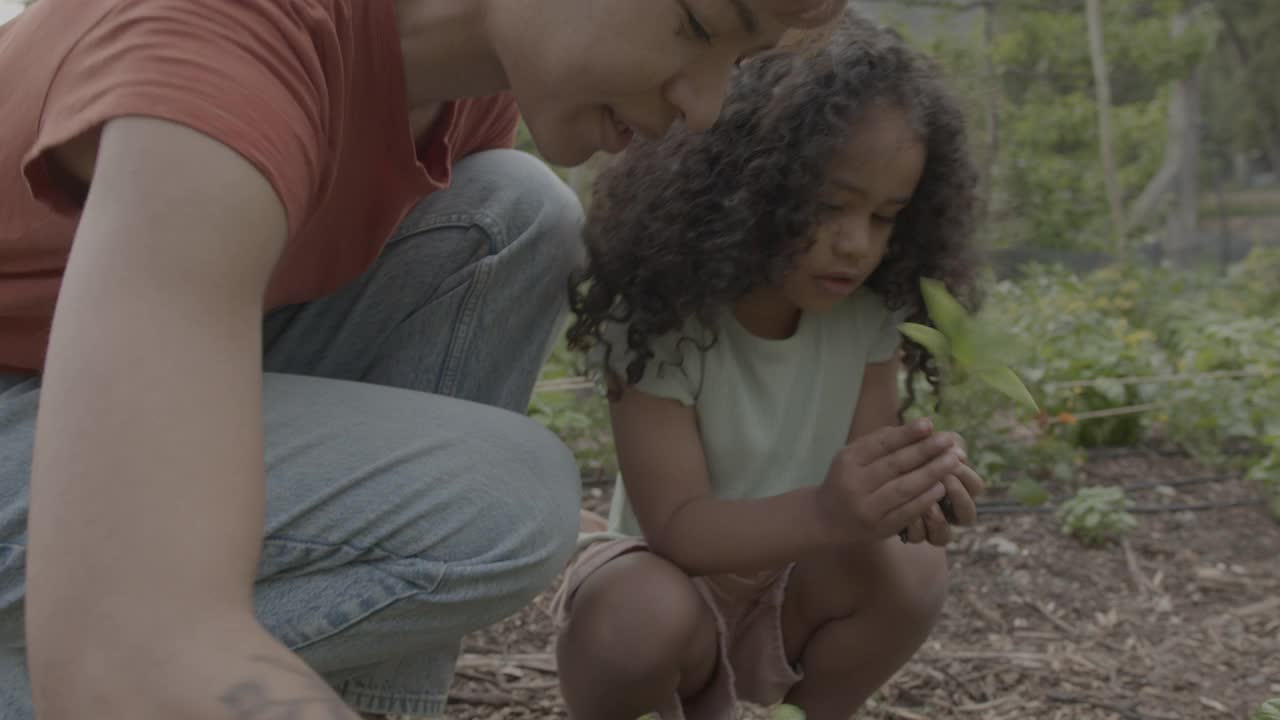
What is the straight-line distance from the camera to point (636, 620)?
1.61 m

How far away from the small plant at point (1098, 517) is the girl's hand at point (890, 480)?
1255 mm

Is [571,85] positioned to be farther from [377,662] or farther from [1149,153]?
[1149,153]

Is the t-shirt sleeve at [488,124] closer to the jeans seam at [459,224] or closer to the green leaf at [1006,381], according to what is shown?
the jeans seam at [459,224]

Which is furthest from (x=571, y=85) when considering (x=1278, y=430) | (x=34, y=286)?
(x=1278, y=430)

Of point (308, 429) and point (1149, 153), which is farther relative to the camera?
point (1149, 153)

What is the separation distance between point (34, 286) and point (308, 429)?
1.00ft

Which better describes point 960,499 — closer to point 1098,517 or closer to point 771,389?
point 771,389

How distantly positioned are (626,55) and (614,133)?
152mm

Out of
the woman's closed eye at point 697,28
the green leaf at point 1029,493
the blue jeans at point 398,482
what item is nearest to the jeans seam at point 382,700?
the blue jeans at point 398,482

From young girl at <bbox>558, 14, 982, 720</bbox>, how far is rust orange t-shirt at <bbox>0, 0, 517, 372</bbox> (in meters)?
0.36

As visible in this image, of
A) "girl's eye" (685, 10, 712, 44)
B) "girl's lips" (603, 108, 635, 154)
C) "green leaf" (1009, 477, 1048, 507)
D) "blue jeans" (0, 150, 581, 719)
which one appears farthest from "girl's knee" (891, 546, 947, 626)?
"green leaf" (1009, 477, 1048, 507)

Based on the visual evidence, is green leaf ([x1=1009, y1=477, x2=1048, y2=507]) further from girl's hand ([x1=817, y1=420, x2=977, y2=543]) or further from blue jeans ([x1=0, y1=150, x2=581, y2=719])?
blue jeans ([x1=0, y1=150, x2=581, y2=719])

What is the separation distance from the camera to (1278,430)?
2.96 m

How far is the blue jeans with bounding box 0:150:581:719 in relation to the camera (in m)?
1.25
